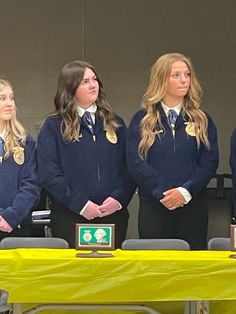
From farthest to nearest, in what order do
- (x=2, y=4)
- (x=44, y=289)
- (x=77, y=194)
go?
(x=2, y=4)
(x=77, y=194)
(x=44, y=289)

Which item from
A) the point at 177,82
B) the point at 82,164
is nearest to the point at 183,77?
the point at 177,82

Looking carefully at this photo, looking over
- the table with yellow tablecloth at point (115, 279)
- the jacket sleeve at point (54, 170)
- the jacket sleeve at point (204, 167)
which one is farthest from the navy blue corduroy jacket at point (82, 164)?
the table with yellow tablecloth at point (115, 279)

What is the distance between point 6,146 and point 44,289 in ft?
4.80

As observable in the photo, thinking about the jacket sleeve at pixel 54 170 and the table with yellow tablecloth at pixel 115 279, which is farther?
the jacket sleeve at pixel 54 170

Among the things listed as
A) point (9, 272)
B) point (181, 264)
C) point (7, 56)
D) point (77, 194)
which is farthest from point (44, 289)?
point (7, 56)

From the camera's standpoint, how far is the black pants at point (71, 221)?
4.34 metres

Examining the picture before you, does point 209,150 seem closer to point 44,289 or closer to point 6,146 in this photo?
point 6,146

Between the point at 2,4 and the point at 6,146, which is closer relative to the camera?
the point at 6,146

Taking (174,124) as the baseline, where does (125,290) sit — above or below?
below

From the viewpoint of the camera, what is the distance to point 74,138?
4.38 m

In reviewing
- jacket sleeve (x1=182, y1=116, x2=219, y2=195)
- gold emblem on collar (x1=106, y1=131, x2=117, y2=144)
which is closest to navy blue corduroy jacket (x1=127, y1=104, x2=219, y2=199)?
jacket sleeve (x1=182, y1=116, x2=219, y2=195)

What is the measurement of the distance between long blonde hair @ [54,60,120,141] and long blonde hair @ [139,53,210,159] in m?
0.24

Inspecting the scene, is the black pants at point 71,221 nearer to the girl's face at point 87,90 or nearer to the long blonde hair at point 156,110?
the long blonde hair at point 156,110

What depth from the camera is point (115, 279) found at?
10.3 ft
